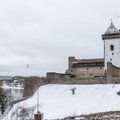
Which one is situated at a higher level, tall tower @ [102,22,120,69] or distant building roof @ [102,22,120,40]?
distant building roof @ [102,22,120,40]

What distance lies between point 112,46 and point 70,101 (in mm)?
21408

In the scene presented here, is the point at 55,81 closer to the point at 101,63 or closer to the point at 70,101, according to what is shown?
the point at 70,101

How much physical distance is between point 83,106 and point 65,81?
8.79 meters

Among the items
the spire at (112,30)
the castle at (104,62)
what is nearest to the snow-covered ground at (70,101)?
the castle at (104,62)

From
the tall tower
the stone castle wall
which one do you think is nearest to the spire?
the tall tower

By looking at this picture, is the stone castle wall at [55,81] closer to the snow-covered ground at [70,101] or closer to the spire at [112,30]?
the snow-covered ground at [70,101]

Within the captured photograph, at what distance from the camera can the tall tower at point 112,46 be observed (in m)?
69.5

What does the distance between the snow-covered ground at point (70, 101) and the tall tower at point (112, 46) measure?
15.6 meters

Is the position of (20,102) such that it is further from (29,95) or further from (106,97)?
(106,97)

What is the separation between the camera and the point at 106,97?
51.3 meters

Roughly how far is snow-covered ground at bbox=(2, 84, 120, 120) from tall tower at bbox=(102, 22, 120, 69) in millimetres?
15591

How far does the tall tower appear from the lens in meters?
69.5

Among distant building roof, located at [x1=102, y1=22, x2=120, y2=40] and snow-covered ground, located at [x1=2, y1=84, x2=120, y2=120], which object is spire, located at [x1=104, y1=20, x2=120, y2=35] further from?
snow-covered ground, located at [x1=2, y1=84, x2=120, y2=120]

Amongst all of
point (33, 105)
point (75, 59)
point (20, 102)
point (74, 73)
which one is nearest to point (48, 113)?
point (33, 105)
